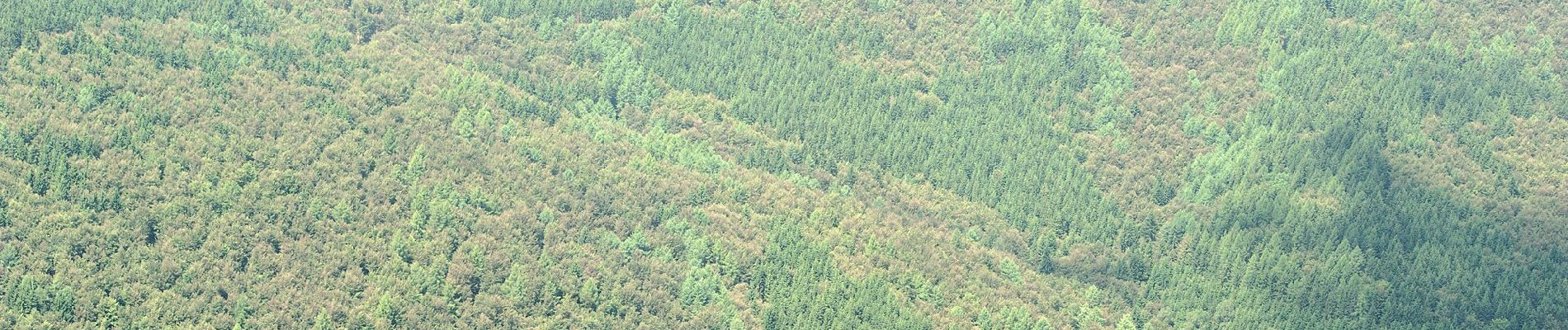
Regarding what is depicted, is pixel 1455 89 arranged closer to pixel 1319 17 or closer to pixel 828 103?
pixel 1319 17

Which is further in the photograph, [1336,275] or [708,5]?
[708,5]

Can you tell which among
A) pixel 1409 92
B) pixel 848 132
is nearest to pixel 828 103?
pixel 848 132

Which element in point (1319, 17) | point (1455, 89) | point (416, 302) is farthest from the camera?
point (1319, 17)

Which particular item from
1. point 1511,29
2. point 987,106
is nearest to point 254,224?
point 987,106

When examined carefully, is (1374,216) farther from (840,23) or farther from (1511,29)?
(840,23)

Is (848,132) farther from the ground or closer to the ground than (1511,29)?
closer to the ground

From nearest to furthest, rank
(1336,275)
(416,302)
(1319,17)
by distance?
(416,302), (1336,275), (1319,17)
